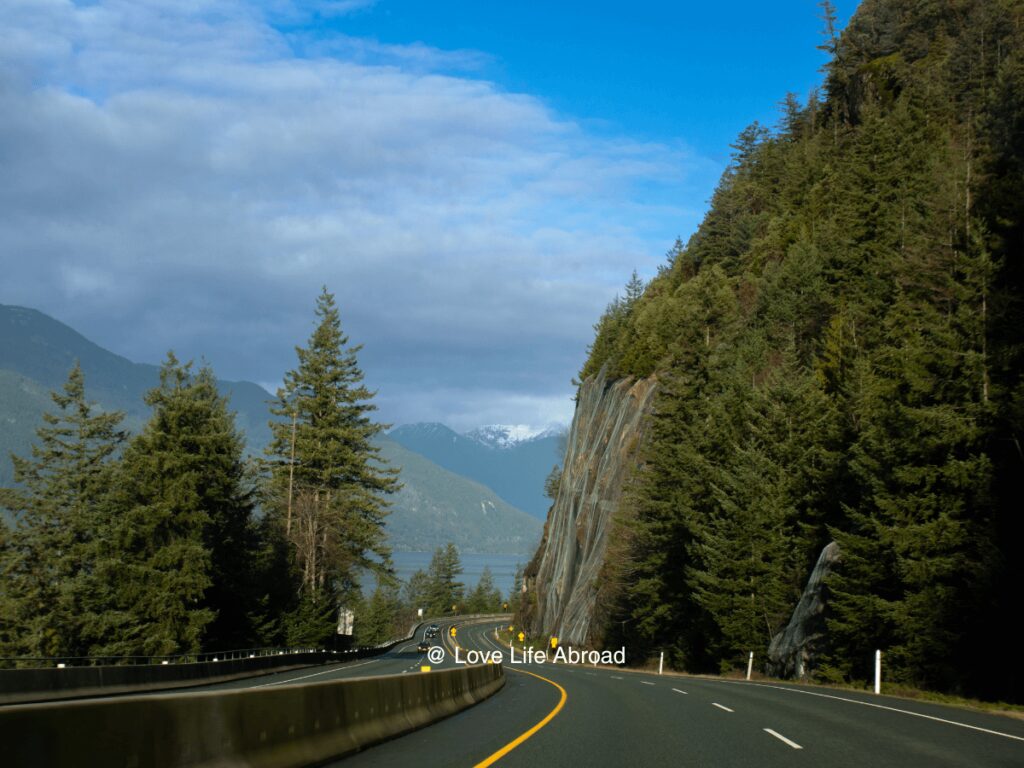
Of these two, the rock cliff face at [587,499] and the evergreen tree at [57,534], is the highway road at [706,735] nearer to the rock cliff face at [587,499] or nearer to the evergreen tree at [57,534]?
the evergreen tree at [57,534]

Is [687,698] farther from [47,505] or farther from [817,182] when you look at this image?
[817,182]

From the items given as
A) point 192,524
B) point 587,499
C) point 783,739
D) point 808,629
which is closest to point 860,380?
point 808,629

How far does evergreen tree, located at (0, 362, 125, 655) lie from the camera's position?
51.8m

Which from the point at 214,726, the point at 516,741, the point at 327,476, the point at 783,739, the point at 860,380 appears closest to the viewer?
the point at 214,726

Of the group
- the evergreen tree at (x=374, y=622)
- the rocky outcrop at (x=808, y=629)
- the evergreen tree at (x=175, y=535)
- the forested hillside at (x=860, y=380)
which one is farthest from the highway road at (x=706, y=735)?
the evergreen tree at (x=374, y=622)

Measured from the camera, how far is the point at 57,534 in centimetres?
5725

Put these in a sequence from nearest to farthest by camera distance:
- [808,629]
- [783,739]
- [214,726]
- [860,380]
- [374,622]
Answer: [214,726] → [783,739] → [808,629] → [860,380] → [374,622]

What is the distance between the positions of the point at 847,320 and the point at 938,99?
23.6m

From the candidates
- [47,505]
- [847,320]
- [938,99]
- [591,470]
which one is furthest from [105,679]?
[938,99]

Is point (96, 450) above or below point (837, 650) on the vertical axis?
above

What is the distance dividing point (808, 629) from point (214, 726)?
31748 mm

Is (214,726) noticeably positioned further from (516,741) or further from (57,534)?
(57,534)

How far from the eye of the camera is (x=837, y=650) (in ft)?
103

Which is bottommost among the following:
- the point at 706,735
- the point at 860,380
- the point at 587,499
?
the point at 706,735
